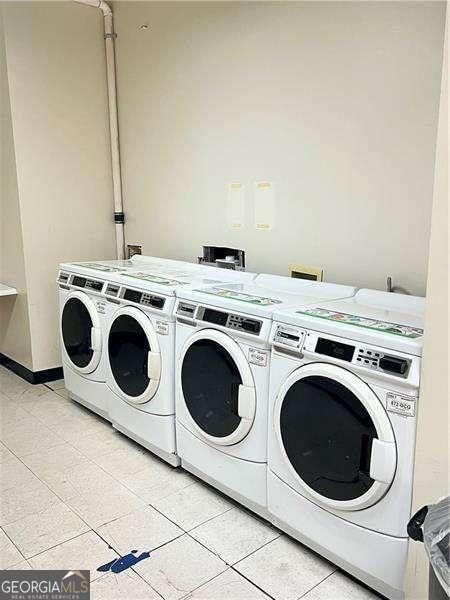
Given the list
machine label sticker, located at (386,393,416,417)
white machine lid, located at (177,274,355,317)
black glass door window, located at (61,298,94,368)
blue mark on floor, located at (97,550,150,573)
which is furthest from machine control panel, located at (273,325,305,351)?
black glass door window, located at (61,298,94,368)

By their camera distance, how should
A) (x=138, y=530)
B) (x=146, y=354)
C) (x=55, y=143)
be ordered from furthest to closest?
1. (x=55, y=143)
2. (x=146, y=354)
3. (x=138, y=530)

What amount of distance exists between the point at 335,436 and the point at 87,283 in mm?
1995

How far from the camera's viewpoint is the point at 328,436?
1842 mm

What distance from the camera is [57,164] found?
3.85m

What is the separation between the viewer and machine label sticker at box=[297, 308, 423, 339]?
175cm

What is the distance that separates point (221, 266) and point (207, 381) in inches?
42.3

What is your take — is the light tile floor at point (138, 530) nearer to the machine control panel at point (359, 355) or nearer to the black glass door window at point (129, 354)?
the black glass door window at point (129, 354)

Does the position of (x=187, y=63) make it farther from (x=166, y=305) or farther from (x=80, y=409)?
(x=80, y=409)

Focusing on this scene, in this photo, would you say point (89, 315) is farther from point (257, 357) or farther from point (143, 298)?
point (257, 357)

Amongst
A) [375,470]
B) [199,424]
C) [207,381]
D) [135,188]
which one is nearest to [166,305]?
[207,381]

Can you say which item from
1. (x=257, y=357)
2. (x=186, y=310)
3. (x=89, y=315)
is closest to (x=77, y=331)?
(x=89, y=315)

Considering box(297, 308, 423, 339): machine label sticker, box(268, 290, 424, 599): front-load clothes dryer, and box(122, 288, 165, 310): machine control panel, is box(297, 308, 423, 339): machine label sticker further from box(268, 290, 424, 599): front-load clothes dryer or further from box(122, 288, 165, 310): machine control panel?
box(122, 288, 165, 310): machine control panel

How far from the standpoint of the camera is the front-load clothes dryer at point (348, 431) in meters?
1.66

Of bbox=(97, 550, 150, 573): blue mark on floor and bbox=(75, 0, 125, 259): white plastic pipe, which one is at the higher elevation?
bbox=(75, 0, 125, 259): white plastic pipe
